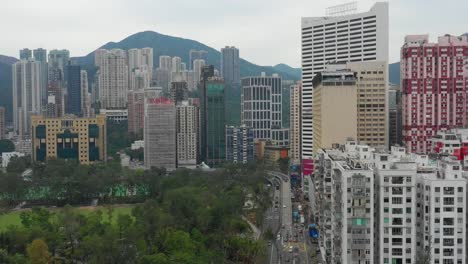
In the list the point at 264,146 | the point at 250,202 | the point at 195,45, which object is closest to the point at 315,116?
the point at 250,202

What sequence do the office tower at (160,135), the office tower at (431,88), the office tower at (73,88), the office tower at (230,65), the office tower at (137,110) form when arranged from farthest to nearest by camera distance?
the office tower at (230,65) → the office tower at (73,88) → the office tower at (137,110) → the office tower at (160,135) → the office tower at (431,88)

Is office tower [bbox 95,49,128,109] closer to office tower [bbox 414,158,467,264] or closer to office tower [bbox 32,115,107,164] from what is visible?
office tower [bbox 32,115,107,164]

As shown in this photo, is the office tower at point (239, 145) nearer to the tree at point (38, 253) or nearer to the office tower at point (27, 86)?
the office tower at point (27, 86)

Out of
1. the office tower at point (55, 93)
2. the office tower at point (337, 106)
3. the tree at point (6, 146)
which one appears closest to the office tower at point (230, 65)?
the office tower at point (55, 93)

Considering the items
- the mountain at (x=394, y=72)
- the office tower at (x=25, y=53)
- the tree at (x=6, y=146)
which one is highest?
the office tower at (x=25, y=53)

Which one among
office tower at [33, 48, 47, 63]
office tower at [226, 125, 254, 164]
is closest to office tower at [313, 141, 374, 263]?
office tower at [226, 125, 254, 164]

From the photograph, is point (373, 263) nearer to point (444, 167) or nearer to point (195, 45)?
point (444, 167)
